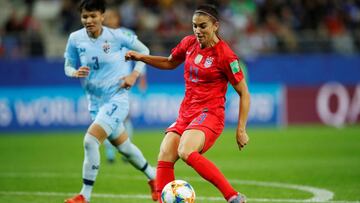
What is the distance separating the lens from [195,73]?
8.34 metres

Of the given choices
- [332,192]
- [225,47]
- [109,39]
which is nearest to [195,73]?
[225,47]

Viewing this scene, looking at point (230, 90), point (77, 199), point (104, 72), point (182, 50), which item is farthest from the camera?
point (230, 90)

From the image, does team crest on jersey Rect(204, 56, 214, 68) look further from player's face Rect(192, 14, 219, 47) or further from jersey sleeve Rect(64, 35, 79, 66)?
jersey sleeve Rect(64, 35, 79, 66)

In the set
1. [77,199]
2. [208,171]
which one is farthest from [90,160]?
[208,171]

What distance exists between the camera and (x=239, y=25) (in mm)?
25078

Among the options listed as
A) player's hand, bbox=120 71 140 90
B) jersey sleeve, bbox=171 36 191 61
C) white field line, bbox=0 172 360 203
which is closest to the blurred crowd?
white field line, bbox=0 172 360 203

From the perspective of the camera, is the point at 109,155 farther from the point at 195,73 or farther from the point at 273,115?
the point at 273,115

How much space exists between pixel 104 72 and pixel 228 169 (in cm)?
445

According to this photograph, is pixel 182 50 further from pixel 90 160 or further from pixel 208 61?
pixel 90 160

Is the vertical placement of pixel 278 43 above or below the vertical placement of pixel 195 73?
above

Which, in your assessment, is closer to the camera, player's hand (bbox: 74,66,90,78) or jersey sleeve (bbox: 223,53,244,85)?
jersey sleeve (bbox: 223,53,244,85)

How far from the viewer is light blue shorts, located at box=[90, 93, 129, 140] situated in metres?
9.66

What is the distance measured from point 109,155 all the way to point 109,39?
526cm

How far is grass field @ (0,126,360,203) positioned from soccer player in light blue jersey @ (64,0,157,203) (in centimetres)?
84
